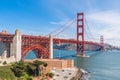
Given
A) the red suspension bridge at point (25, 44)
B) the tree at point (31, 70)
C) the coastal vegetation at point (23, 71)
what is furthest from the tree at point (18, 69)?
the red suspension bridge at point (25, 44)

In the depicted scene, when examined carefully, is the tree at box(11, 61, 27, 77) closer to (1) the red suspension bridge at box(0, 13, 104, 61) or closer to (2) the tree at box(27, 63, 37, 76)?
(2) the tree at box(27, 63, 37, 76)

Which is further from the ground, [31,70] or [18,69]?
[18,69]

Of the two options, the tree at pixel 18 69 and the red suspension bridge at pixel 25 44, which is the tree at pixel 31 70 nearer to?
the tree at pixel 18 69

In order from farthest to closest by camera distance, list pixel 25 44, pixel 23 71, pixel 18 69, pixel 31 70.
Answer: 1. pixel 25 44
2. pixel 31 70
3. pixel 23 71
4. pixel 18 69

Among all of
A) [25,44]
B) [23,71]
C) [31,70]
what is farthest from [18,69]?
[25,44]

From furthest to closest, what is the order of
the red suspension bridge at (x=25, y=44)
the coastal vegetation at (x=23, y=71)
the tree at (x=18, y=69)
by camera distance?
1. the red suspension bridge at (x=25, y=44)
2. the tree at (x=18, y=69)
3. the coastal vegetation at (x=23, y=71)

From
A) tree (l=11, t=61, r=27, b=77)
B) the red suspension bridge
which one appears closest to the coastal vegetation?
tree (l=11, t=61, r=27, b=77)

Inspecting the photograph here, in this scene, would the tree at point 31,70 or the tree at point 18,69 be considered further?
the tree at point 31,70

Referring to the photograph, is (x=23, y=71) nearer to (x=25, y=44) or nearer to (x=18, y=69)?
(x=18, y=69)

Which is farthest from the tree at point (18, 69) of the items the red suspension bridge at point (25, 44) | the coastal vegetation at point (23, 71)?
the red suspension bridge at point (25, 44)

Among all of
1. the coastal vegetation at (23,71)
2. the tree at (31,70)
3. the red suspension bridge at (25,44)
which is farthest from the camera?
the red suspension bridge at (25,44)
